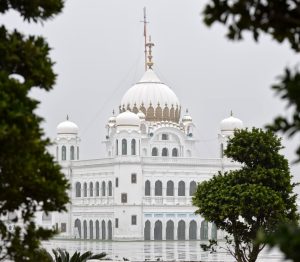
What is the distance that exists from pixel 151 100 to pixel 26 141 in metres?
66.1

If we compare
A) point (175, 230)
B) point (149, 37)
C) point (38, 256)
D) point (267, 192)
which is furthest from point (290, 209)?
point (149, 37)

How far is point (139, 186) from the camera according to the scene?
68.3 metres

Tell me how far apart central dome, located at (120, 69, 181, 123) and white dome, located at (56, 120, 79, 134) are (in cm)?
401

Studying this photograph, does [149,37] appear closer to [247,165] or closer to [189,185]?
[189,185]

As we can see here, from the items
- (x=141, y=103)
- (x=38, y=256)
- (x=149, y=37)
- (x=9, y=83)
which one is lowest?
(x=38, y=256)

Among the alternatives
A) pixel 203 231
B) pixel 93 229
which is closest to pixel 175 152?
pixel 203 231

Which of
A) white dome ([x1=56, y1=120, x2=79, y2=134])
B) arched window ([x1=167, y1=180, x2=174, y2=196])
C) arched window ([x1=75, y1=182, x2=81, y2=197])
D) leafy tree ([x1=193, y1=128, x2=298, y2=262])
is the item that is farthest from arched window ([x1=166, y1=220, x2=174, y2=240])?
leafy tree ([x1=193, y1=128, x2=298, y2=262])

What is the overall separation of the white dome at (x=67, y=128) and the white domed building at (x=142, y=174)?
0.08m

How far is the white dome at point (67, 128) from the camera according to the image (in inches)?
2953

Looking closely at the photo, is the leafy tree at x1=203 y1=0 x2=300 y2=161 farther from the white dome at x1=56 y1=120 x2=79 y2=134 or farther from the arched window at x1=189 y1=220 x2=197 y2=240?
the white dome at x1=56 y1=120 x2=79 y2=134

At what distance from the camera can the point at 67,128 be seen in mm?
75125

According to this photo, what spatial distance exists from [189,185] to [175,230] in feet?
13.5

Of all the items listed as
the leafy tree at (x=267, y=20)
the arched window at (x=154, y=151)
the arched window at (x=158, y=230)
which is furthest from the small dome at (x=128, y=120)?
the leafy tree at (x=267, y=20)

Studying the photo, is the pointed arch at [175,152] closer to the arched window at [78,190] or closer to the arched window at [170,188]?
the arched window at [170,188]
